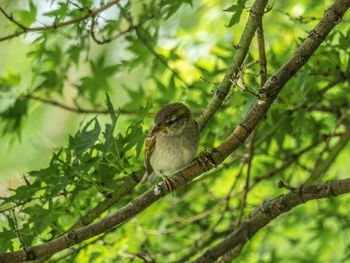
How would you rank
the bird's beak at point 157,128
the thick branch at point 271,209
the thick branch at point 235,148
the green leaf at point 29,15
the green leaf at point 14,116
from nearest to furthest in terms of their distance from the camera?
the thick branch at point 235,148 < the thick branch at point 271,209 < the bird's beak at point 157,128 < the green leaf at point 29,15 < the green leaf at point 14,116

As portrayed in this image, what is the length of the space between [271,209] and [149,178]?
0.60 m

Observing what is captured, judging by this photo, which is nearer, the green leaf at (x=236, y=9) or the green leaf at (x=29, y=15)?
the green leaf at (x=236, y=9)

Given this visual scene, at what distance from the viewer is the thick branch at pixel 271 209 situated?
1.61 m

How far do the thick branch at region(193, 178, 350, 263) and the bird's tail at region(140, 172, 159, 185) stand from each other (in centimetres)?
42

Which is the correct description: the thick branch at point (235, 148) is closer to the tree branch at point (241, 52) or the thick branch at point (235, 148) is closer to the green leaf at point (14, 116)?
the tree branch at point (241, 52)

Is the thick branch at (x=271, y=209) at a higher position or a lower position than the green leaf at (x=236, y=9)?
lower

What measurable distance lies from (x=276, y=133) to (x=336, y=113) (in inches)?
15.4

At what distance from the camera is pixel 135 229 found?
7.98 feet

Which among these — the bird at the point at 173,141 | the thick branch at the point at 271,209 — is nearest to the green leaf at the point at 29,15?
the bird at the point at 173,141

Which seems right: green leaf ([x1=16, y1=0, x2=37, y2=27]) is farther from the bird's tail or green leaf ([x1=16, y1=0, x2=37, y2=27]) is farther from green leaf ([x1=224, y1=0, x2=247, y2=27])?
green leaf ([x1=224, y1=0, x2=247, y2=27])

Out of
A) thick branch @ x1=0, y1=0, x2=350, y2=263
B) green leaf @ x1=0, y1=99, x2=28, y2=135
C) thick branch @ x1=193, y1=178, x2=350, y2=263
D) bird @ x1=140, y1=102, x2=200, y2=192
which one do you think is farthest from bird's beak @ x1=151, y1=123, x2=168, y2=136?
green leaf @ x1=0, y1=99, x2=28, y2=135

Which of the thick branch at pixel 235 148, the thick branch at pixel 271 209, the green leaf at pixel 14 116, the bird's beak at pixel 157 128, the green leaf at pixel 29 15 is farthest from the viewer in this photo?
the green leaf at pixel 14 116

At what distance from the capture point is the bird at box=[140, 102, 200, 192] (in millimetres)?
2010

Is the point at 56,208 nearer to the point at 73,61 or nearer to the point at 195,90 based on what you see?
the point at 73,61
